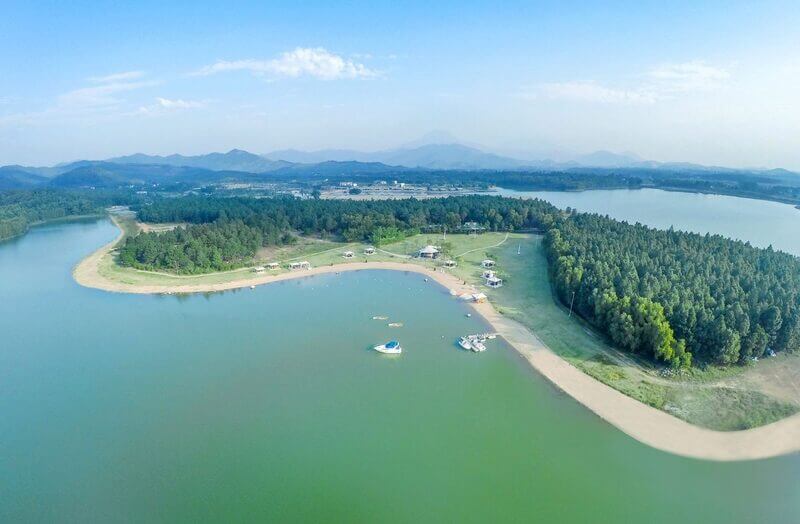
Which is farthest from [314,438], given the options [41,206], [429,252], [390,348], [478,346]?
[41,206]

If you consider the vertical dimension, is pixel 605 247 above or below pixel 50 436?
above

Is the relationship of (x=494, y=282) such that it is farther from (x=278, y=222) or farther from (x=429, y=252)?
(x=278, y=222)

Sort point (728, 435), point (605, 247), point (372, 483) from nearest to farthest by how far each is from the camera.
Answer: point (372, 483) < point (728, 435) < point (605, 247)

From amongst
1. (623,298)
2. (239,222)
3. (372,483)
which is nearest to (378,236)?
(239,222)

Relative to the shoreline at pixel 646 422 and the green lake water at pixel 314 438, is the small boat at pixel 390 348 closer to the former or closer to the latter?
the green lake water at pixel 314 438

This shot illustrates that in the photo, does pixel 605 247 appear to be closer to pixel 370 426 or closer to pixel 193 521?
pixel 370 426

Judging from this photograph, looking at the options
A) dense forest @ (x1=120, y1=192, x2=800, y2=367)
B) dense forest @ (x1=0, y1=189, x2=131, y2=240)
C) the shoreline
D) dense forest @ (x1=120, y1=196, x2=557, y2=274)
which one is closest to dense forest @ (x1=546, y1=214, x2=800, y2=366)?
dense forest @ (x1=120, y1=192, x2=800, y2=367)
